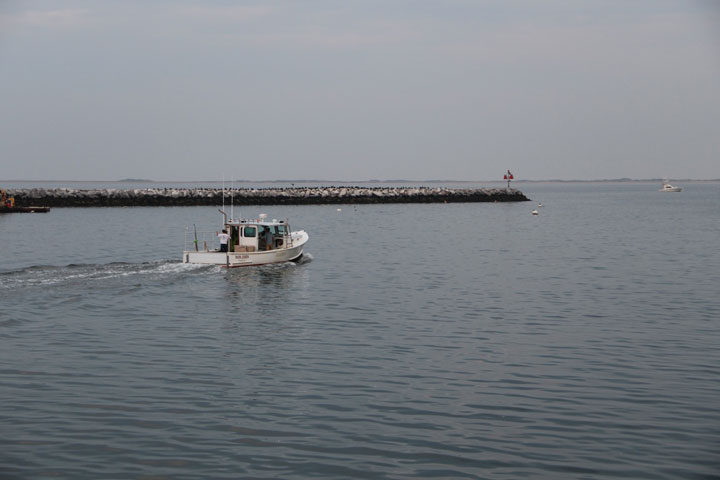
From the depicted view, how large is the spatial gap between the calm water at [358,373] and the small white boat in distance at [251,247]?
817mm

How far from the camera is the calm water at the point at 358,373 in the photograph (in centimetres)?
1265

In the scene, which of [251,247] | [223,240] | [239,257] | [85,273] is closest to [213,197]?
[251,247]

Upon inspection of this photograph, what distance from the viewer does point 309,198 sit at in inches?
5325

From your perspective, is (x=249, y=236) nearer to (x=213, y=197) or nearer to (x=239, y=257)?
(x=239, y=257)

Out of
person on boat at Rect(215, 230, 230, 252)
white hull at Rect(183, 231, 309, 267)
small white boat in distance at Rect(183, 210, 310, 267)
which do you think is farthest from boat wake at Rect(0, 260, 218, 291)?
person on boat at Rect(215, 230, 230, 252)

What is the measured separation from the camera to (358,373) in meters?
18.0

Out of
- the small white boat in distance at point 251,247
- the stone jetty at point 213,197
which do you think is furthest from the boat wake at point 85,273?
the stone jetty at point 213,197

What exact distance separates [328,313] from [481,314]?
18.0 feet

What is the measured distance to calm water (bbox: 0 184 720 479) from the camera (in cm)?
1265

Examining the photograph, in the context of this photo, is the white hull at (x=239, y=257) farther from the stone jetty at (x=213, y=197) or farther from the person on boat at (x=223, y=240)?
the stone jetty at (x=213, y=197)

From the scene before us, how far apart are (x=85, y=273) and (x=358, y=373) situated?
2180cm

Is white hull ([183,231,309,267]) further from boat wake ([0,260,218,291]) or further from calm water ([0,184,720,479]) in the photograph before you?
calm water ([0,184,720,479])

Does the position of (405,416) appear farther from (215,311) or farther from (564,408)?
(215,311)

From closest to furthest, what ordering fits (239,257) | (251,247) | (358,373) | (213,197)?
(358,373) → (239,257) → (251,247) → (213,197)
